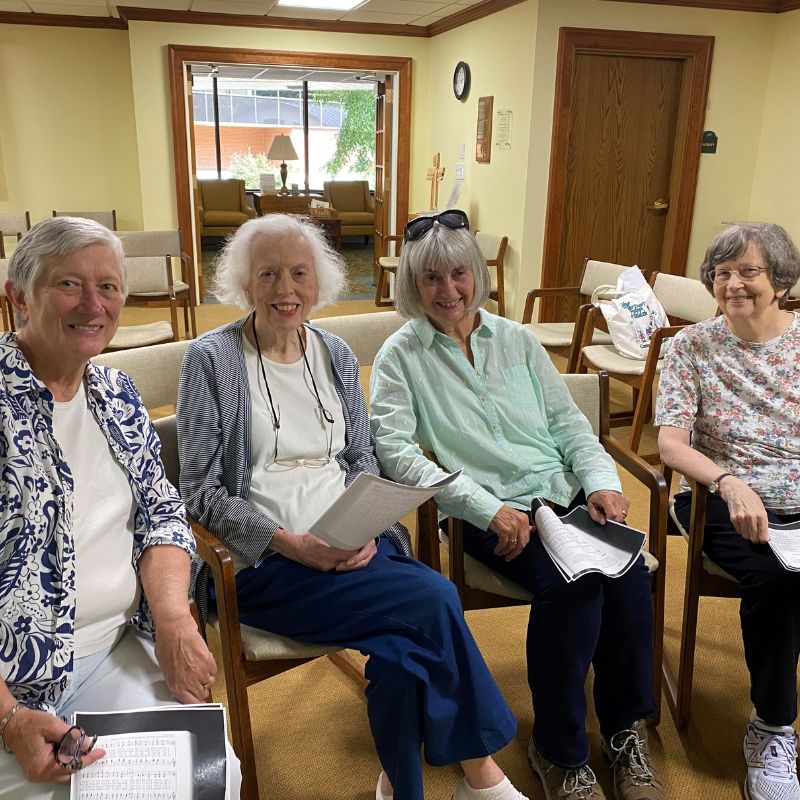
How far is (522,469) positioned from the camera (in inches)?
72.7

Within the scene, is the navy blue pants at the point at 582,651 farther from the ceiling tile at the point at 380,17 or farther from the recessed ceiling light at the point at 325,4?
the ceiling tile at the point at 380,17

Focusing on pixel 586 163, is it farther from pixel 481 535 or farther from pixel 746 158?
pixel 481 535

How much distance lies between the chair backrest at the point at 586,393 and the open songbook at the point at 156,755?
1298mm

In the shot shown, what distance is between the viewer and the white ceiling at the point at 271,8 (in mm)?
5664

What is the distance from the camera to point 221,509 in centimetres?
157

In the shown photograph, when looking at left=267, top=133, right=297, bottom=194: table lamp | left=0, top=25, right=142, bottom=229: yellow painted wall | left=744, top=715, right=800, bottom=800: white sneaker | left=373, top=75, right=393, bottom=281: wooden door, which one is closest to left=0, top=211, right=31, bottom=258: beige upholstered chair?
left=0, top=25, right=142, bottom=229: yellow painted wall

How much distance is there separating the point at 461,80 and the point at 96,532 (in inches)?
225

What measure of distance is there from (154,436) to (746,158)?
5.35 metres

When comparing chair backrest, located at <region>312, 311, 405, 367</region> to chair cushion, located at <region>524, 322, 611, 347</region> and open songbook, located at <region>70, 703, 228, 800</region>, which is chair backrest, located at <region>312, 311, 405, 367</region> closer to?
open songbook, located at <region>70, 703, 228, 800</region>

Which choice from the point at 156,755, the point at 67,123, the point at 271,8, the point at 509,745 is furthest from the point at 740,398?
the point at 67,123

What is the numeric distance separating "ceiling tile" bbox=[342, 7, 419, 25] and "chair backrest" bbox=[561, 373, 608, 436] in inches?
193

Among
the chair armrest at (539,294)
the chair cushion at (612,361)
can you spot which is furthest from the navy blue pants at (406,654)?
the chair armrest at (539,294)

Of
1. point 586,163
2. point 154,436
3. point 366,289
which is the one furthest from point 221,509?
point 366,289

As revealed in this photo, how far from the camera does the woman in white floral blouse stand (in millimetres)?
1790
